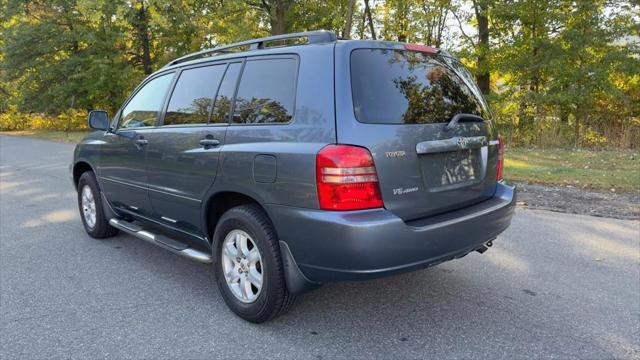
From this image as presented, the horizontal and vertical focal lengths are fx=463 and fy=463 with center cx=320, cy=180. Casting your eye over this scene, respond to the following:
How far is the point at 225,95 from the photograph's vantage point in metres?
3.42

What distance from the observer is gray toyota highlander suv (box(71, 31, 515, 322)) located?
8.55 ft

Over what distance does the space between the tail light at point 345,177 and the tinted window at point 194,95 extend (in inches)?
53.0

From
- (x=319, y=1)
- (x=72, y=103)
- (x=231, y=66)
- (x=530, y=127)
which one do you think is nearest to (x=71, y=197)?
(x=231, y=66)

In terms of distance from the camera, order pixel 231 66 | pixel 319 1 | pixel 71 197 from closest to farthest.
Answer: pixel 231 66 < pixel 71 197 < pixel 319 1

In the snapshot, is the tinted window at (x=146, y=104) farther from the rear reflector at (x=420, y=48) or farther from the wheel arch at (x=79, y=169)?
the rear reflector at (x=420, y=48)

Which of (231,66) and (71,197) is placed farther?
(71,197)

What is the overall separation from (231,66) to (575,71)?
14146mm

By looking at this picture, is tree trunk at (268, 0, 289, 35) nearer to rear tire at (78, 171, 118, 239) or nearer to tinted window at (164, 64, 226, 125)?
rear tire at (78, 171, 118, 239)

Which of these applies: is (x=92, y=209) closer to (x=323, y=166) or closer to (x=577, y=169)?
(x=323, y=166)

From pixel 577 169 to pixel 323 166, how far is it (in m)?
8.14

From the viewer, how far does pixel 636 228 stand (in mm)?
5344

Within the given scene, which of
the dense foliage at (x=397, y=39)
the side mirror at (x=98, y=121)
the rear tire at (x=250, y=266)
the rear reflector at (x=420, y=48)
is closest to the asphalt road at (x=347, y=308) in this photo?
the rear tire at (x=250, y=266)

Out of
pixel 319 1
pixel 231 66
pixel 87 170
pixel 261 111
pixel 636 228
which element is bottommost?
pixel 636 228

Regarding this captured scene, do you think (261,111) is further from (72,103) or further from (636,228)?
(72,103)
